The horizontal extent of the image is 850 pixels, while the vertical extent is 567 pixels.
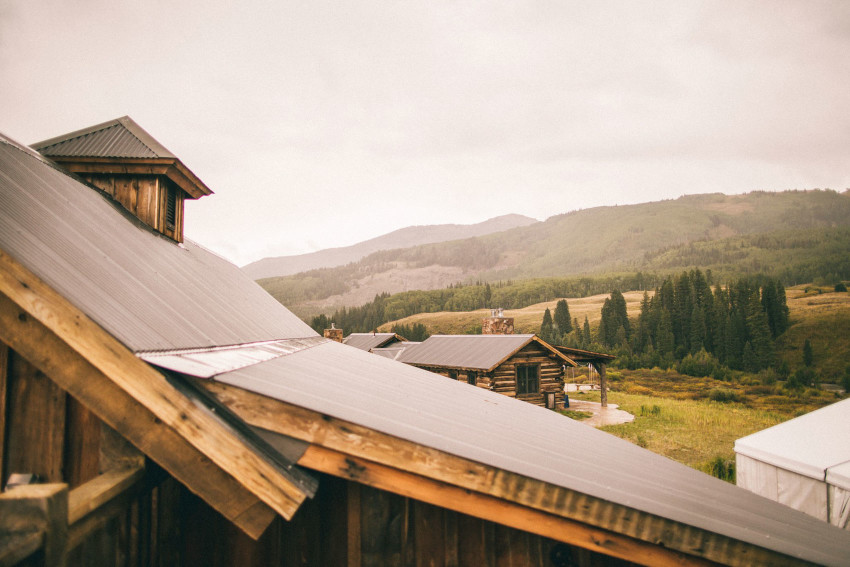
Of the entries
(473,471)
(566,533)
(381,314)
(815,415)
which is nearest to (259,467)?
(473,471)

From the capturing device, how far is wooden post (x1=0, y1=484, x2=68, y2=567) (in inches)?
51.3

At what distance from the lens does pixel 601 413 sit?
88.3 ft

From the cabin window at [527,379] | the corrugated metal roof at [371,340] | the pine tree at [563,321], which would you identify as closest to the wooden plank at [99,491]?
the cabin window at [527,379]

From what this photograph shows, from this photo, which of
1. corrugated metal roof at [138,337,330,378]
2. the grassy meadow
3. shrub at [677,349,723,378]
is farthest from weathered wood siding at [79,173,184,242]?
shrub at [677,349,723,378]

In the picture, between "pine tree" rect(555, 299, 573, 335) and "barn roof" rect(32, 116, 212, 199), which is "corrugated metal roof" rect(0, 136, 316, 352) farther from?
"pine tree" rect(555, 299, 573, 335)

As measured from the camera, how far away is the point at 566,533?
2.36m

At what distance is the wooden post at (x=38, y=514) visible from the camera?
130cm

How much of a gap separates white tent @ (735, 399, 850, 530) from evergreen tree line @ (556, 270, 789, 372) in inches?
2033

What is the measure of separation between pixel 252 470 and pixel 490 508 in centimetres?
124

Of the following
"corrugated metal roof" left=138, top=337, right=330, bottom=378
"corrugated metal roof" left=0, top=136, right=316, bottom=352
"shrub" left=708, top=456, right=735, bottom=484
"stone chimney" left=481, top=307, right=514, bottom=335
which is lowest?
"shrub" left=708, top=456, right=735, bottom=484

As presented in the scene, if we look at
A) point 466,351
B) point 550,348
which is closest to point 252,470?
point 550,348

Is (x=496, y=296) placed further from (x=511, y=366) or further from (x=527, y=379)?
(x=511, y=366)

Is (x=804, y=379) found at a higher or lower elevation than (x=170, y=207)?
lower

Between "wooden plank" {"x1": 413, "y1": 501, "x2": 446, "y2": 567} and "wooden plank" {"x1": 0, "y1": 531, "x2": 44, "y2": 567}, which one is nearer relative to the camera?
"wooden plank" {"x1": 0, "y1": 531, "x2": 44, "y2": 567}
